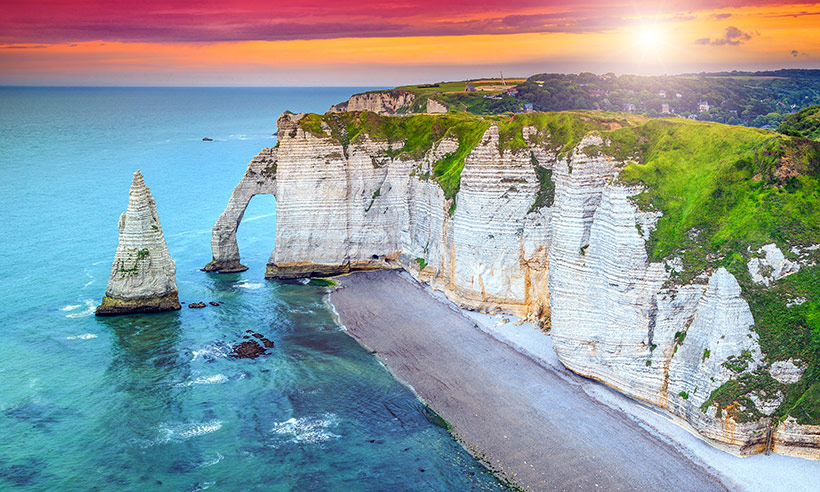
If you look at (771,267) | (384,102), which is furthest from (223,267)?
(384,102)

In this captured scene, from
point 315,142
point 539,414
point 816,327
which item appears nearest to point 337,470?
point 539,414

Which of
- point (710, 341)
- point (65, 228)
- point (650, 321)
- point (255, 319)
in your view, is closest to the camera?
point (710, 341)

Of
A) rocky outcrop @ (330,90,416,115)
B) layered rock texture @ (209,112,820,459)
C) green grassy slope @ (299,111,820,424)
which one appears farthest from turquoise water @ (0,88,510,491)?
rocky outcrop @ (330,90,416,115)

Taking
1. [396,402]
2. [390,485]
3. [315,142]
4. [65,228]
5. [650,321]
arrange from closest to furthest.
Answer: [390,485] < [650,321] < [396,402] < [315,142] < [65,228]

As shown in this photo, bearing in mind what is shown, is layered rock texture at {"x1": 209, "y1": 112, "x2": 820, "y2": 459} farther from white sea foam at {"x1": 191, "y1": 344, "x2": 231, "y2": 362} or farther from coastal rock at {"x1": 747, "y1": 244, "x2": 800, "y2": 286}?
white sea foam at {"x1": 191, "y1": 344, "x2": 231, "y2": 362}

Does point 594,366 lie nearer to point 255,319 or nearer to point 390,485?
point 390,485

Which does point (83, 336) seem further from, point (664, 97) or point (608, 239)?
point (664, 97)
